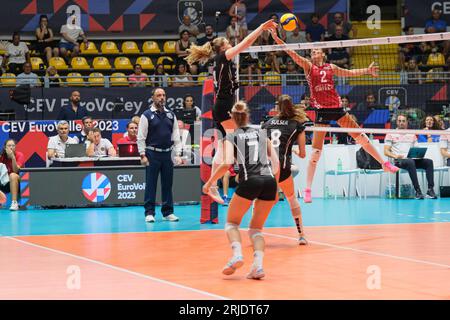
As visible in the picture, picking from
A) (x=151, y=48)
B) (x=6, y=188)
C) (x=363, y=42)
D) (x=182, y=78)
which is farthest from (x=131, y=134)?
(x=151, y=48)

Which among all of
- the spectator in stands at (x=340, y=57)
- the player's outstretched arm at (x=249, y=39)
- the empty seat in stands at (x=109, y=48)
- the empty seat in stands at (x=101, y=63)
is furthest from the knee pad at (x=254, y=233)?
the empty seat in stands at (x=109, y=48)

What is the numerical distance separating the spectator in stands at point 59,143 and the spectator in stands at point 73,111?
2190 mm

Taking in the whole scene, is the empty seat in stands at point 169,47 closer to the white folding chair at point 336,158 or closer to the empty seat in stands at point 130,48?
the empty seat in stands at point 130,48

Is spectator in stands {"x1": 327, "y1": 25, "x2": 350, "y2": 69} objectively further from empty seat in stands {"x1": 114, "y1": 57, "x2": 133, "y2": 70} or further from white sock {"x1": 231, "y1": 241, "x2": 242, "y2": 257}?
white sock {"x1": 231, "y1": 241, "x2": 242, "y2": 257}

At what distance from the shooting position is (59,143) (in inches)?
723

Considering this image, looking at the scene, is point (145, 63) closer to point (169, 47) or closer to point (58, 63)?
point (169, 47)

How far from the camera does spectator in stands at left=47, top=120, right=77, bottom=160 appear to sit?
1817 cm

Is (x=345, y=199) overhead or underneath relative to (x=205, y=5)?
underneath

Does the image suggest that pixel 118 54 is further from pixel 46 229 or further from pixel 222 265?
pixel 222 265

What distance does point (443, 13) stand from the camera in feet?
90.9

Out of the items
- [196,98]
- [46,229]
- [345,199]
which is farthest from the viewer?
[196,98]

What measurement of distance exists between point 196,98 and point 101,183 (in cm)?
522

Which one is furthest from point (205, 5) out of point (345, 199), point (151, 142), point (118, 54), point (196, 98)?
point (151, 142)

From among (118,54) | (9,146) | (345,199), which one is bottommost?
(345,199)
